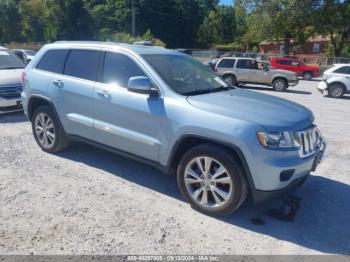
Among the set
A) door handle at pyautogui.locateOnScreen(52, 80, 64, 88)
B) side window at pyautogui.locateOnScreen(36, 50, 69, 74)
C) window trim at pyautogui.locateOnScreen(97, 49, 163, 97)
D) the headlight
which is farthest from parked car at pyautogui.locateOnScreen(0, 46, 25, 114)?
the headlight

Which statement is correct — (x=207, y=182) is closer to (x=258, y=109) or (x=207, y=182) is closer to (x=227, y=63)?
(x=258, y=109)

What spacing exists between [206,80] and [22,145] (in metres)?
3.48

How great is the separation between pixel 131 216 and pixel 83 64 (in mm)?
2401

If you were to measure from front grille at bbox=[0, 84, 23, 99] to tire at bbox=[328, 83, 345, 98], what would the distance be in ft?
41.5

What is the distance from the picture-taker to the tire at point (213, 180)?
12.5ft

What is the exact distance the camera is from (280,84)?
1789 centimetres

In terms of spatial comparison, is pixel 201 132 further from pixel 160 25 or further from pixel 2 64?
pixel 160 25

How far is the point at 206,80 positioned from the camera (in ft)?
16.5

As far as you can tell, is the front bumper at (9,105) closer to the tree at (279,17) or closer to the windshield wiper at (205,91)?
the windshield wiper at (205,91)

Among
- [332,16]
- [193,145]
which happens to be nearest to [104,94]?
[193,145]

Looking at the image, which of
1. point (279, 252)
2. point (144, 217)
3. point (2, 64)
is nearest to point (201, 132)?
point (144, 217)

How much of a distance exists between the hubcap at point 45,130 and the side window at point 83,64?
87 cm

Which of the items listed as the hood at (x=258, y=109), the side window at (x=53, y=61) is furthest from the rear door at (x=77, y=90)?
the hood at (x=258, y=109)

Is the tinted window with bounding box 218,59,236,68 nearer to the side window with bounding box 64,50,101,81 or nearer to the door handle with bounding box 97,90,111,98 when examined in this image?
the side window with bounding box 64,50,101,81
